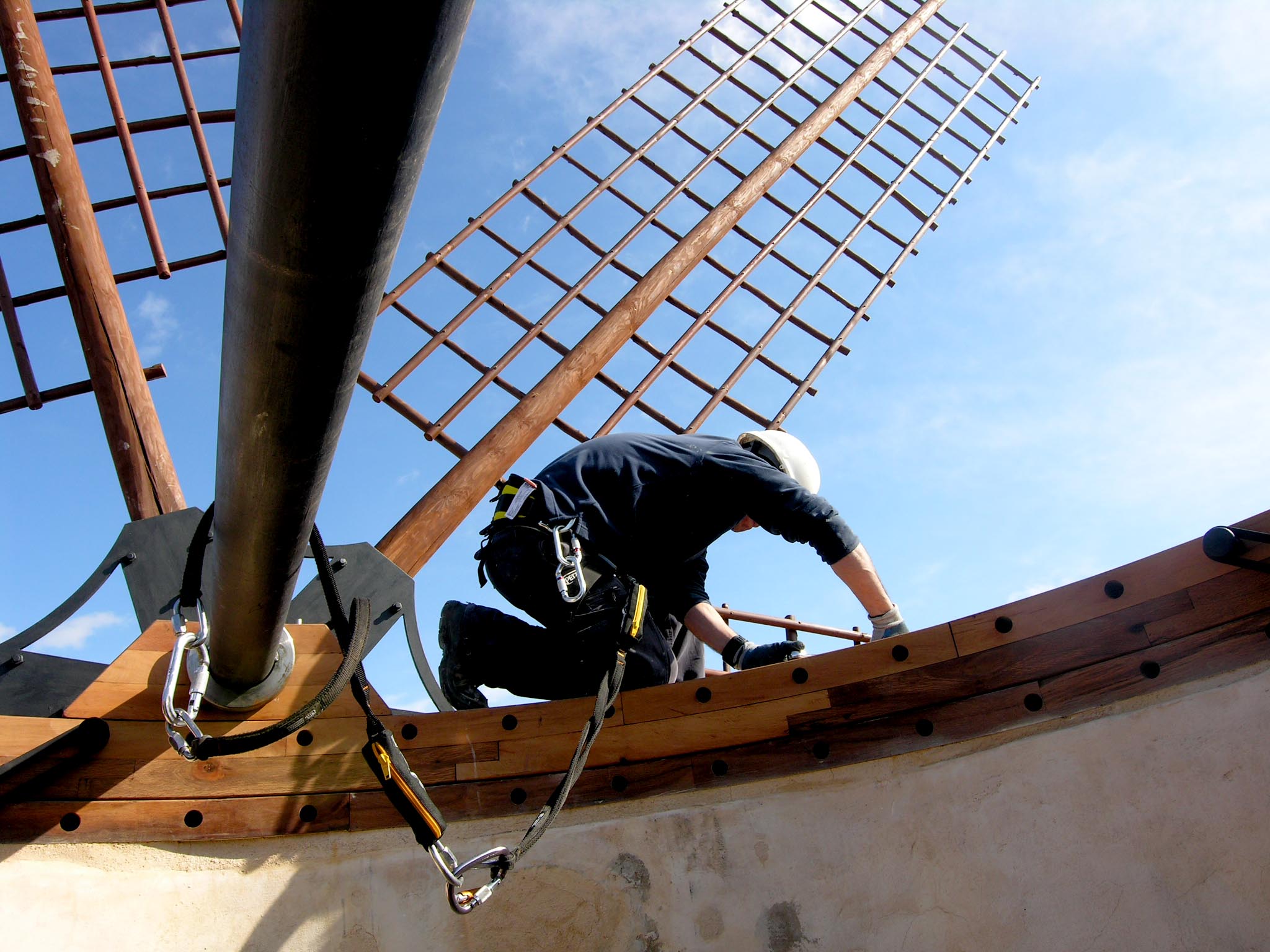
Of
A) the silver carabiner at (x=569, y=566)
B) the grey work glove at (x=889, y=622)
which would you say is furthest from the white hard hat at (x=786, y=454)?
the silver carabiner at (x=569, y=566)

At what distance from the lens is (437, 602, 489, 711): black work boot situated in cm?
266

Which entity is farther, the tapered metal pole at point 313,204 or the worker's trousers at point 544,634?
the worker's trousers at point 544,634

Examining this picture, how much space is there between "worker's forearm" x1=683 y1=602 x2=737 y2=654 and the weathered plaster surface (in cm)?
56

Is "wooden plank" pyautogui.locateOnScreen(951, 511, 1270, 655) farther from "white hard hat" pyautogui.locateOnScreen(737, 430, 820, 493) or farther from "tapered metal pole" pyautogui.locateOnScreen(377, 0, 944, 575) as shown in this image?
"tapered metal pole" pyautogui.locateOnScreen(377, 0, 944, 575)

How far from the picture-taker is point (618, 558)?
2754 millimetres

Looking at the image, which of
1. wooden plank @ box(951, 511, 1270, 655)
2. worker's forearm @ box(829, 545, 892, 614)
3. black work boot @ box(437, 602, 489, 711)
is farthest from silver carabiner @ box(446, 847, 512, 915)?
worker's forearm @ box(829, 545, 892, 614)

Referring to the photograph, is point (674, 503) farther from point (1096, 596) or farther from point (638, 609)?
point (1096, 596)

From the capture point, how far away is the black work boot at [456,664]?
8.72 ft

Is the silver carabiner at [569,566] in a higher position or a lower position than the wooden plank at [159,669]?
higher

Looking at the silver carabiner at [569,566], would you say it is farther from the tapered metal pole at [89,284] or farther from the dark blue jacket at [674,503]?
the tapered metal pole at [89,284]

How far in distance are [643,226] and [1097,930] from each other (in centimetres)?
510

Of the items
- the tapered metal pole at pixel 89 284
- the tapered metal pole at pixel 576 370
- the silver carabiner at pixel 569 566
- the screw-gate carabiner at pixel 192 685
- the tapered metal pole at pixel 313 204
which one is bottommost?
the tapered metal pole at pixel 576 370

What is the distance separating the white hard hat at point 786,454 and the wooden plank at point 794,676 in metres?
0.96

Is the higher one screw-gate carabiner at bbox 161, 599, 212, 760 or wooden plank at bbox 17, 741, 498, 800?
screw-gate carabiner at bbox 161, 599, 212, 760
